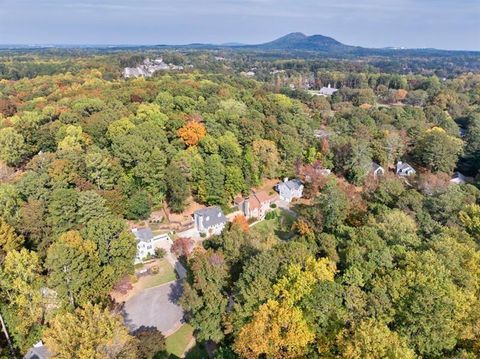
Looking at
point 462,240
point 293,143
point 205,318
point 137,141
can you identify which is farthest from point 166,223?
point 462,240

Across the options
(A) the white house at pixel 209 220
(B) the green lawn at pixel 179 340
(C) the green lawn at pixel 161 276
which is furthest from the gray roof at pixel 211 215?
(B) the green lawn at pixel 179 340

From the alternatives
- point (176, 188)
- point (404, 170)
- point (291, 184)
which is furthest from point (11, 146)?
point (404, 170)

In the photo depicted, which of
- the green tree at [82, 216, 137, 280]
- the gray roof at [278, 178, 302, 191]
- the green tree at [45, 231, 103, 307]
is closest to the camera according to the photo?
the green tree at [45, 231, 103, 307]

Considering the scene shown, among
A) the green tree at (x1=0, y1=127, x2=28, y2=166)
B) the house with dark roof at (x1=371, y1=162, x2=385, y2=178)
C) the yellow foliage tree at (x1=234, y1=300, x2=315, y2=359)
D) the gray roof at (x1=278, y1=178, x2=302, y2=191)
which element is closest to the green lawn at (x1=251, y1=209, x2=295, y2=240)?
the gray roof at (x1=278, y1=178, x2=302, y2=191)

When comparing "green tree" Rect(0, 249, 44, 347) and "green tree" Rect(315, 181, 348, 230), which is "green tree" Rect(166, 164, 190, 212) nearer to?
"green tree" Rect(315, 181, 348, 230)

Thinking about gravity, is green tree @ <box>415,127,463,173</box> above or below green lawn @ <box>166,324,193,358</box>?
above

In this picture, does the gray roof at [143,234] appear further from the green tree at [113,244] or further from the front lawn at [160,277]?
the green tree at [113,244]

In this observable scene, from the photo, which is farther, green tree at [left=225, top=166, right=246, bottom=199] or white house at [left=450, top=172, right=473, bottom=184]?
white house at [left=450, top=172, right=473, bottom=184]
